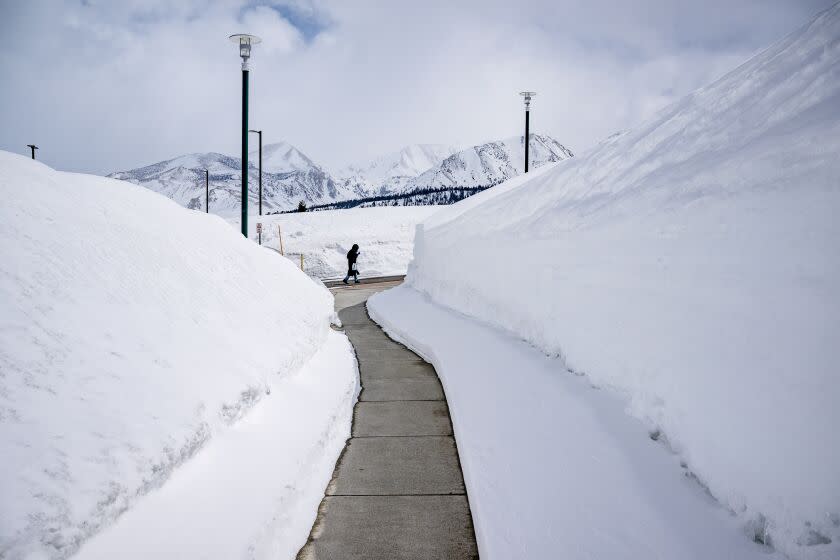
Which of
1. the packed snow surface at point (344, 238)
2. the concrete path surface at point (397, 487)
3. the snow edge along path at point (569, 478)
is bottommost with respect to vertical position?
the concrete path surface at point (397, 487)

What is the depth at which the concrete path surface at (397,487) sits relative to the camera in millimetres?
2797

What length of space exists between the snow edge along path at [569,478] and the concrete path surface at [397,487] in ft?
0.50

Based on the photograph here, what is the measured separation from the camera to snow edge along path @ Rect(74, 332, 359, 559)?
2.26 meters

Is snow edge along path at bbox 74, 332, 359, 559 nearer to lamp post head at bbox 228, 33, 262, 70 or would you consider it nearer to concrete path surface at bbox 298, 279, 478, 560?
concrete path surface at bbox 298, 279, 478, 560

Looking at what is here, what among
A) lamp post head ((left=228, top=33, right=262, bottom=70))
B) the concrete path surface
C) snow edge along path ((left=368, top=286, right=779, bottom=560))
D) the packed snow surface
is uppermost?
lamp post head ((left=228, top=33, right=262, bottom=70))

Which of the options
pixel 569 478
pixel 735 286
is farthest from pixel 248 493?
pixel 735 286

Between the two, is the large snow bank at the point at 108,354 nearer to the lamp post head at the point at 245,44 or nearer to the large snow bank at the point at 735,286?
the large snow bank at the point at 735,286

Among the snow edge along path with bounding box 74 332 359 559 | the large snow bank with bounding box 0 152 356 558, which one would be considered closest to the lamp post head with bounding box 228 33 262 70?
the large snow bank with bounding box 0 152 356 558

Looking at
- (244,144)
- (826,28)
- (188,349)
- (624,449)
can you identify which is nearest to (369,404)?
(188,349)

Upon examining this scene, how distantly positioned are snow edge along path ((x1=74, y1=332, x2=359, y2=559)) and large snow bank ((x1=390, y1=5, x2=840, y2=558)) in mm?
2192

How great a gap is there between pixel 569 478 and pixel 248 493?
1.85 metres

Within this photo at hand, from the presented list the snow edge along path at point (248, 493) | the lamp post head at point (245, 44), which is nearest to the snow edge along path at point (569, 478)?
the snow edge along path at point (248, 493)

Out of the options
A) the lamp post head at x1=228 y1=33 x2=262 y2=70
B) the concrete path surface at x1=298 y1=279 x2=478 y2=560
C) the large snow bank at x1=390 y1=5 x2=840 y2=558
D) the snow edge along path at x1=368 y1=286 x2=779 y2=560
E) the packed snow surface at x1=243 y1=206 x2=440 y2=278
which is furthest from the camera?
the packed snow surface at x1=243 y1=206 x2=440 y2=278

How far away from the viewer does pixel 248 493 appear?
283 cm
